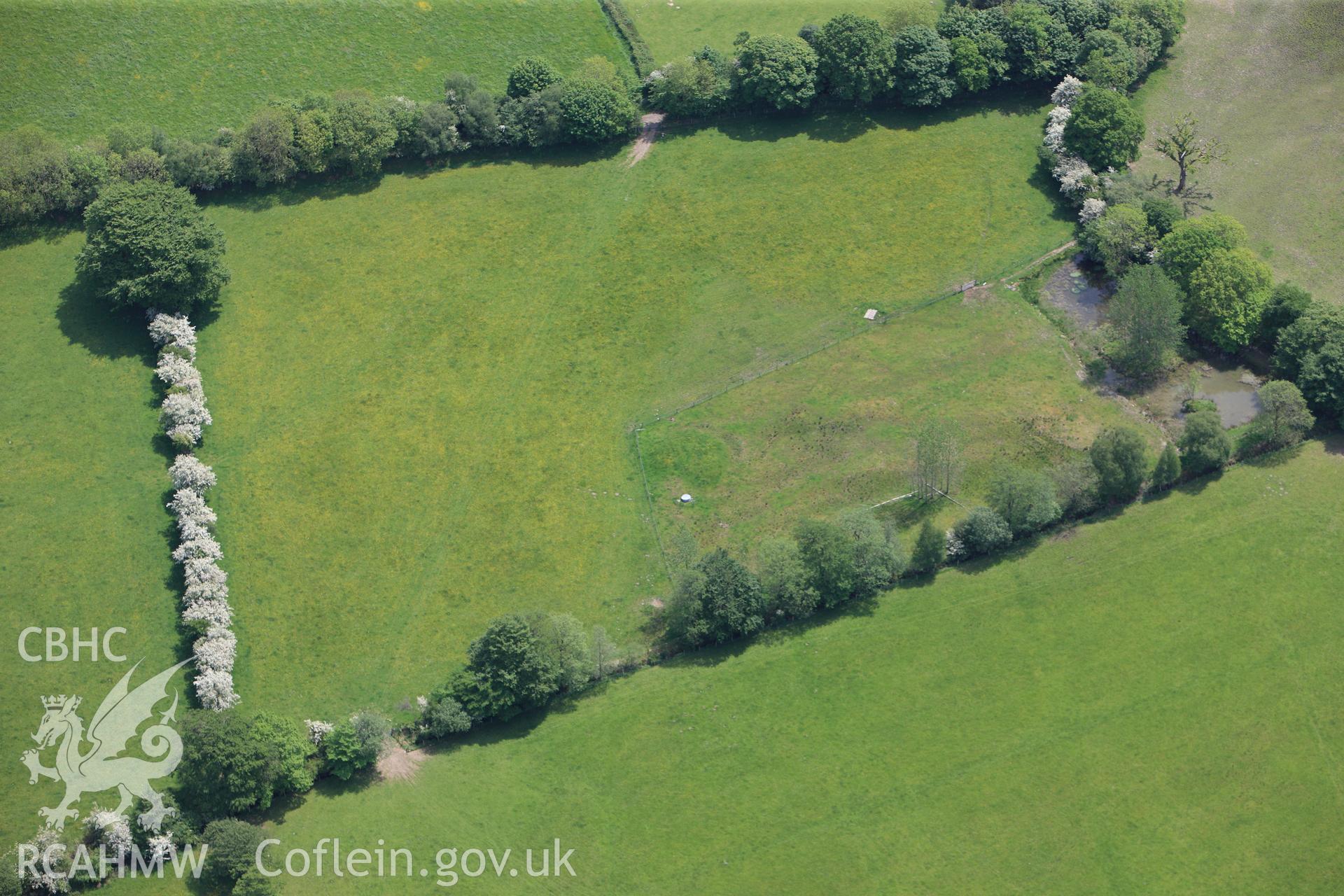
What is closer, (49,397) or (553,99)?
(49,397)

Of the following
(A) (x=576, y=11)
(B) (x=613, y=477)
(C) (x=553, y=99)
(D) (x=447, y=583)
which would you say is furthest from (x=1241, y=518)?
(A) (x=576, y=11)

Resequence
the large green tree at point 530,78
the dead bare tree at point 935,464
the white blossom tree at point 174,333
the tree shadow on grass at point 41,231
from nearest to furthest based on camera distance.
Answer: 1. the dead bare tree at point 935,464
2. the white blossom tree at point 174,333
3. the tree shadow on grass at point 41,231
4. the large green tree at point 530,78

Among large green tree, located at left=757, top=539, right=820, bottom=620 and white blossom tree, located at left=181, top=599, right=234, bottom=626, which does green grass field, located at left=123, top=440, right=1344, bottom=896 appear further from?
white blossom tree, located at left=181, top=599, right=234, bottom=626

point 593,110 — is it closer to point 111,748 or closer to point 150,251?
point 150,251

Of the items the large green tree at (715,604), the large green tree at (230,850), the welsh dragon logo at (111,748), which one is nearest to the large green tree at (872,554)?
the large green tree at (715,604)

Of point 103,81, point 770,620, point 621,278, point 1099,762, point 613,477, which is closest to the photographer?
point 1099,762

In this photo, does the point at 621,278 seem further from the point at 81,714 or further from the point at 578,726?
the point at 81,714

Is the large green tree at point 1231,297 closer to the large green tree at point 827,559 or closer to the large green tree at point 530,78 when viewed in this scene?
the large green tree at point 827,559
